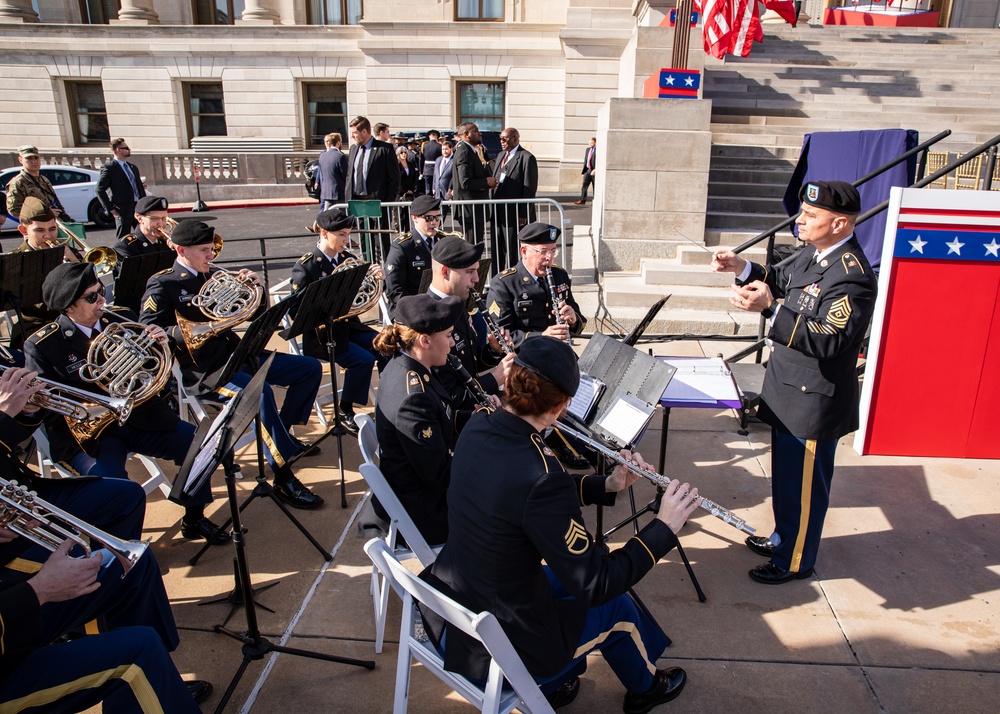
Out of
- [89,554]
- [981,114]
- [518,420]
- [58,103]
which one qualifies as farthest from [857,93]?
[58,103]

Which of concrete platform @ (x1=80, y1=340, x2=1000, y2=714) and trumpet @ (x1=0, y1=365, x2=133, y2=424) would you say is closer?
concrete platform @ (x1=80, y1=340, x2=1000, y2=714)

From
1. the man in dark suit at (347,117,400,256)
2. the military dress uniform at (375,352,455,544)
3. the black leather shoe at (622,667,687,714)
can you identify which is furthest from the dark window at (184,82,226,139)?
the black leather shoe at (622,667,687,714)

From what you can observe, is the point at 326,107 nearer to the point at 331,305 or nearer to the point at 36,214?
the point at 36,214

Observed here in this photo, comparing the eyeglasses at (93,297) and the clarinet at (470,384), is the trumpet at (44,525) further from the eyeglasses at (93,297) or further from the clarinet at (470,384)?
the clarinet at (470,384)

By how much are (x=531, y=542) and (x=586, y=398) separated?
144cm

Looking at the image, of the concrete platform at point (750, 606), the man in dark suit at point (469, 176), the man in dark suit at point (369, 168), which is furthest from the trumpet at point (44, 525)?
the man in dark suit at point (369, 168)

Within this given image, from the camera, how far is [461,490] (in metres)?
2.53

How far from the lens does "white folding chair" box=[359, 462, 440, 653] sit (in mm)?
3084

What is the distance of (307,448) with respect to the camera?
17.3 feet

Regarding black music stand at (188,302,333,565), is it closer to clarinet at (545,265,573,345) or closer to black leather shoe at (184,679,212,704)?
black leather shoe at (184,679,212,704)

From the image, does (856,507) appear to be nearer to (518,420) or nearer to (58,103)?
(518,420)

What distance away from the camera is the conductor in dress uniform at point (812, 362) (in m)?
3.69

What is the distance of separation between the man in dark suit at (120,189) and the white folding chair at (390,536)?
34.3 ft

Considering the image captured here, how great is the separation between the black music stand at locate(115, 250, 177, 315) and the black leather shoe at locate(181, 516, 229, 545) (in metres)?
2.28
